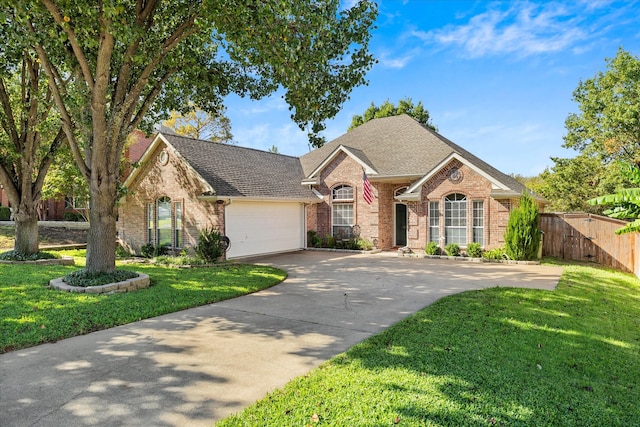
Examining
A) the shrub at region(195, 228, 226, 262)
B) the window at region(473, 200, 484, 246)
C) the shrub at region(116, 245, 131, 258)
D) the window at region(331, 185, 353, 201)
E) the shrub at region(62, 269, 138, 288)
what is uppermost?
the window at region(331, 185, 353, 201)

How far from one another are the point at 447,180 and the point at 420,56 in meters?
5.80

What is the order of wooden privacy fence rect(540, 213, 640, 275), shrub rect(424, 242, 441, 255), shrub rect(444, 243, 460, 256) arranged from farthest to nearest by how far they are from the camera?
shrub rect(424, 242, 441, 255)
shrub rect(444, 243, 460, 256)
wooden privacy fence rect(540, 213, 640, 275)

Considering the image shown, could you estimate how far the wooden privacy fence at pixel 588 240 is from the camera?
46.4ft

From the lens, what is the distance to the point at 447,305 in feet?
26.0

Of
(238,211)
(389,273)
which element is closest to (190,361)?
(389,273)

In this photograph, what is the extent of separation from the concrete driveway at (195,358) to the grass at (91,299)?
0.36 metres

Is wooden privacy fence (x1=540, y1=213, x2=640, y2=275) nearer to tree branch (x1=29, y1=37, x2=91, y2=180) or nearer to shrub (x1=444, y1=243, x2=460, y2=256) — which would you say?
shrub (x1=444, y1=243, x2=460, y2=256)

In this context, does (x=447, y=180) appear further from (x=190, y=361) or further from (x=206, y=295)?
(x=190, y=361)

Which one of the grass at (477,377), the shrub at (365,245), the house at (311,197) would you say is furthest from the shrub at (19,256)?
the grass at (477,377)

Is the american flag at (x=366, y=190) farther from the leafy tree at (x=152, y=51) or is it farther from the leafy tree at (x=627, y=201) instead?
the leafy tree at (x=627, y=201)

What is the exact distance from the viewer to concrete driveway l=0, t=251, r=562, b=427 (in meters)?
3.82

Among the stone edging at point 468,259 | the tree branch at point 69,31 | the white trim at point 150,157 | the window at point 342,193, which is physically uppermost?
the tree branch at point 69,31

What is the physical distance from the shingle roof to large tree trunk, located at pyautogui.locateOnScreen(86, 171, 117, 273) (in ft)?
17.0

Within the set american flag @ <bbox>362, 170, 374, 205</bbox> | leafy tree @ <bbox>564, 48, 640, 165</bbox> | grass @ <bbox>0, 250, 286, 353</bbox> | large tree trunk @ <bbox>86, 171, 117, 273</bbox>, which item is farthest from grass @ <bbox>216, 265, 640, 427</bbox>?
leafy tree @ <bbox>564, 48, 640, 165</bbox>
